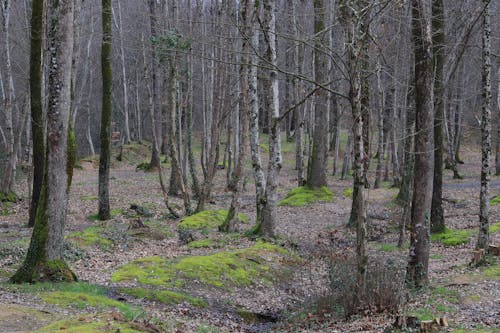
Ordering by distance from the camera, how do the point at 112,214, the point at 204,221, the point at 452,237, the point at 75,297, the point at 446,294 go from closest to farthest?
the point at 75,297
the point at 446,294
the point at 452,237
the point at 204,221
the point at 112,214

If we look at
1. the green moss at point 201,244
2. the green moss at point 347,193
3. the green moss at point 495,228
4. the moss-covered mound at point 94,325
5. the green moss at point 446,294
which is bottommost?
the green moss at point 201,244

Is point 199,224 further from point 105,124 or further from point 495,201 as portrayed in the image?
point 495,201

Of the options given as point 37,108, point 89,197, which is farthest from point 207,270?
point 89,197

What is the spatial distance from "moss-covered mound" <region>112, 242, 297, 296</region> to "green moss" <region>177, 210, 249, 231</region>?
3.69 metres

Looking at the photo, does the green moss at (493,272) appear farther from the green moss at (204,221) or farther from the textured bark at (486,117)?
the green moss at (204,221)

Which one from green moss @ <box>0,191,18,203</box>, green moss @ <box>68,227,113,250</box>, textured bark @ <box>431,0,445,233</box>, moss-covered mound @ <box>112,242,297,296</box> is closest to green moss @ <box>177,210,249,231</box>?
green moss @ <box>68,227,113,250</box>

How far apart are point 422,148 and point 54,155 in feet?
21.0

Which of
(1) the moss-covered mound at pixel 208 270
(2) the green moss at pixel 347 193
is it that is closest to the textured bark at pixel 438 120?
(1) the moss-covered mound at pixel 208 270

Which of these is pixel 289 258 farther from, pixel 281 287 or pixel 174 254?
pixel 174 254

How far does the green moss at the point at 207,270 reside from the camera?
10539mm

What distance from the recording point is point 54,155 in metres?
8.62

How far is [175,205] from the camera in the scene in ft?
66.3

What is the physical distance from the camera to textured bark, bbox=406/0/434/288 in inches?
369

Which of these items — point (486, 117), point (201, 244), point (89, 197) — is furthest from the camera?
point (89, 197)
